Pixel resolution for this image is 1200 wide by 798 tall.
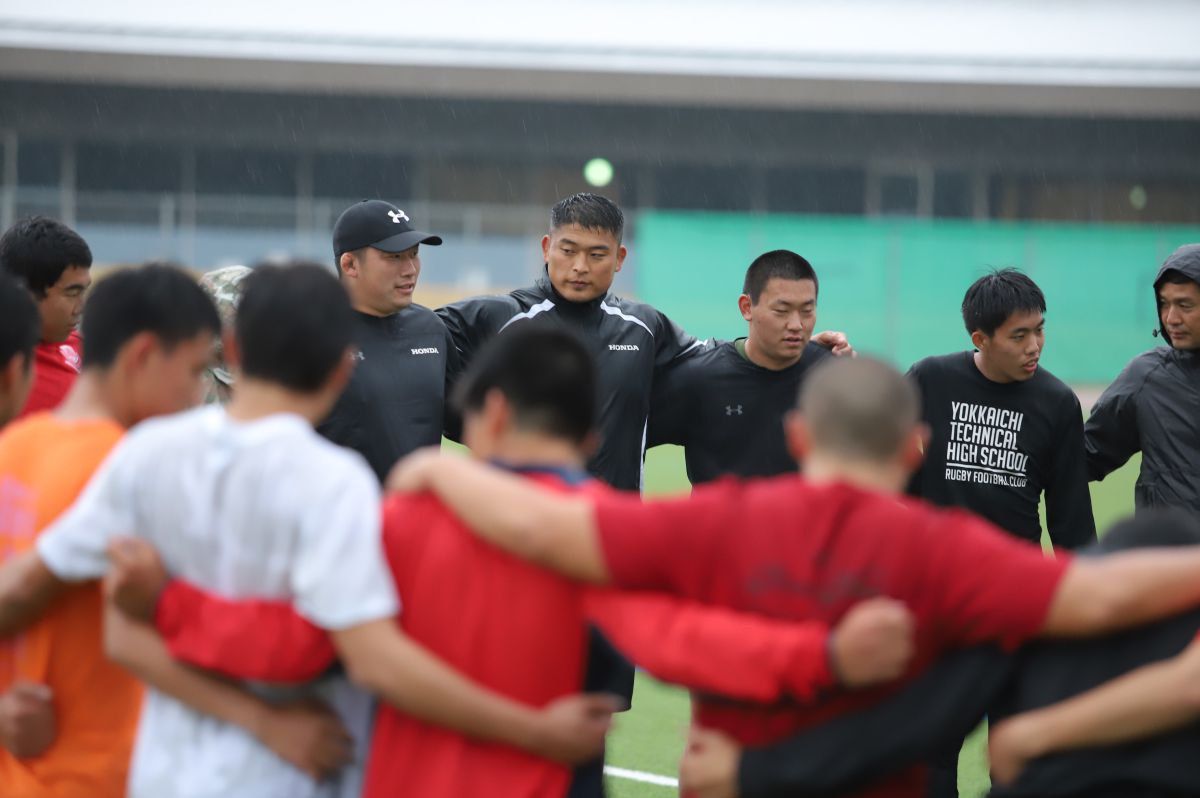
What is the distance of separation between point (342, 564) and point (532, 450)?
419 millimetres

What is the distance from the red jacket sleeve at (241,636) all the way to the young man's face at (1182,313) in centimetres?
434

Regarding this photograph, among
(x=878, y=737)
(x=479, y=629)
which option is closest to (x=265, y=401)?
(x=479, y=629)

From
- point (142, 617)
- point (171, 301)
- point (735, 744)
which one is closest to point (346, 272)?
point (171, 301)

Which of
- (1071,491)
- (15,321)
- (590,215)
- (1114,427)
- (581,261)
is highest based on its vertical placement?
(590,215)

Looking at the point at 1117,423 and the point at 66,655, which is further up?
the point at 1117,423

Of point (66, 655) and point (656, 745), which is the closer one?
point (66, 655)

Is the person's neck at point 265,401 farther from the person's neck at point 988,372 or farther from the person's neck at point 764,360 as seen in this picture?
the person's neck at point 988,372

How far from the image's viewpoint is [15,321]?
3.23 m

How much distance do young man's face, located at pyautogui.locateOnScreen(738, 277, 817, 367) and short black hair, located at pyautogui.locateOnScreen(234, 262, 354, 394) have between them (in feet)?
10.2

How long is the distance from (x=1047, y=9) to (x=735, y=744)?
86.5ft

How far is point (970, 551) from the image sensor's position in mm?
2301

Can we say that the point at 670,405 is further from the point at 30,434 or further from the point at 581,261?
the point at 30,434

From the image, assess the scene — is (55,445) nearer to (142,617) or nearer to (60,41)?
(142,617)

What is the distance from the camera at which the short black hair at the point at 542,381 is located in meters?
2.53
